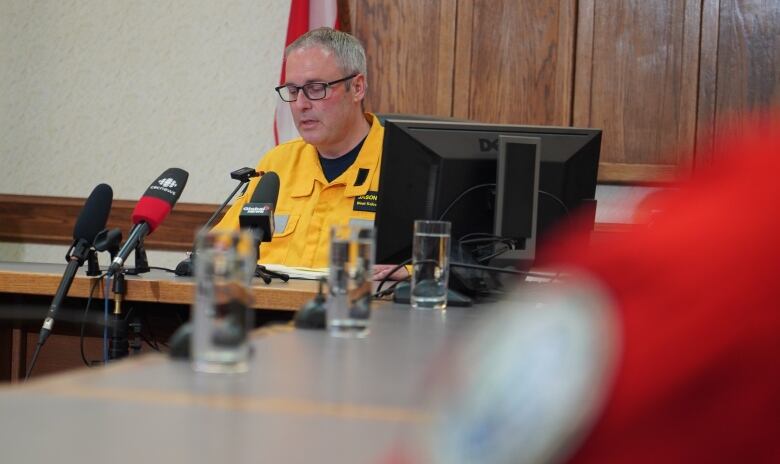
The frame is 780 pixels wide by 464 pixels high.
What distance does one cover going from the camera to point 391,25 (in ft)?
11.9

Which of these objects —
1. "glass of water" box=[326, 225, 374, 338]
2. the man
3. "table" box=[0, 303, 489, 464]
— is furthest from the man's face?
"table" box=[0, 303, 489, 464]

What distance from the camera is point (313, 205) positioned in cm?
302

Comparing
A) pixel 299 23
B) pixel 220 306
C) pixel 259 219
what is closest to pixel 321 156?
pixel 299 23

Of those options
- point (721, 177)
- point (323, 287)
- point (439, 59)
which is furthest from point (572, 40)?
point (721, 177)

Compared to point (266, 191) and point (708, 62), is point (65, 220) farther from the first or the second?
point (708, 62)

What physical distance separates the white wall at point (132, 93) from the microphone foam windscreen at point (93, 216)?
6.11 ft

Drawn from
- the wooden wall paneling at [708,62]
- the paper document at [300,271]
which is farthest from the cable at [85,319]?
the wooden wall paneling at [708,62]

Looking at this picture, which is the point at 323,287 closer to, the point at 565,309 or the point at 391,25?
the point at 565,309

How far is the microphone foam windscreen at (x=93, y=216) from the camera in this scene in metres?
2.22

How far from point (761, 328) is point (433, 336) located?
1061 millimetres

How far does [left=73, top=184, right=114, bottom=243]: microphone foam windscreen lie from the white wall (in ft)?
6.11

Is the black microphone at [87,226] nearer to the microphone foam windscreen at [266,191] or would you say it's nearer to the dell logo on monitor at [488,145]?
the microphone foam windscreen at [266,191]

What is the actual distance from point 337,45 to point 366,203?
0.55 meters

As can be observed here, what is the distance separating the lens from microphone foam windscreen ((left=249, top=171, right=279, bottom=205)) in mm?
2348
